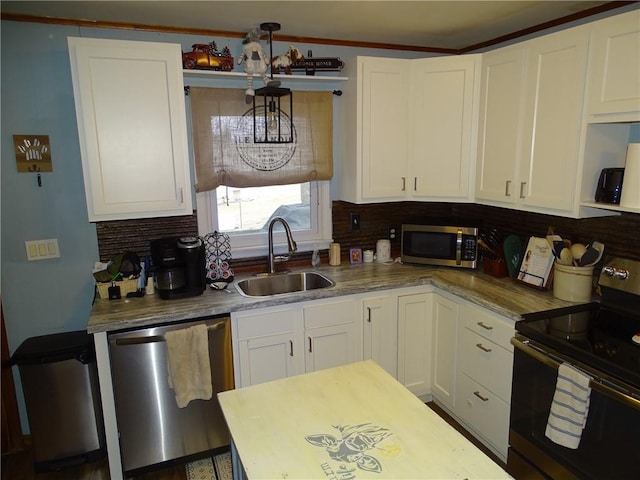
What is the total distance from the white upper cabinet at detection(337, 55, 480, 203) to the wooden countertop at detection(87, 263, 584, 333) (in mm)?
501

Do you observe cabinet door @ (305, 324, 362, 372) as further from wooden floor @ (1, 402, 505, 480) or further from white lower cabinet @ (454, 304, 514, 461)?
wooden floor @ (1, 402, 505, 480)

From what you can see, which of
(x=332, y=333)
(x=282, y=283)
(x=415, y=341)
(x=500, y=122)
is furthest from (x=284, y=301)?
(x=500, y=122)

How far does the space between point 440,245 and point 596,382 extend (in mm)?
1372

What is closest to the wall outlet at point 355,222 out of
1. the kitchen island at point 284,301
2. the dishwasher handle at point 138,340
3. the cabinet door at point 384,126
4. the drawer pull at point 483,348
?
the cabinet door at point 384,126

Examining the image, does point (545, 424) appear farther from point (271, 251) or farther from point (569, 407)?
point (271, 251)

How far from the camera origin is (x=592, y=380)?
172 centimetres

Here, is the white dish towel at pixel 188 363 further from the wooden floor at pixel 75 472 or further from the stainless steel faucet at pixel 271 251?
the stainless steel faucet at pixel 271 251

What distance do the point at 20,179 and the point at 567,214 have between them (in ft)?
9.52

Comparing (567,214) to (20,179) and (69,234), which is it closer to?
(69,234)

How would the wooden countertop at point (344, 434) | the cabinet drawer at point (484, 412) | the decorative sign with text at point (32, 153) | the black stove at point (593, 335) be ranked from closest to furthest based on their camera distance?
the wooden countertop at point (344, 434) < the black stove at point (593, 335) < the cabinet drawer at point (484, 412) < the decorative sign with text at point (32, 153)

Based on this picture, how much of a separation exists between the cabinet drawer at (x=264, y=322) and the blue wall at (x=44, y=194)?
963 millimetres

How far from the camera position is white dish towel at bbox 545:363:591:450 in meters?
1.75

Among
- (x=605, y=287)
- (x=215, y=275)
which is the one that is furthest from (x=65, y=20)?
(x=605, y=287)

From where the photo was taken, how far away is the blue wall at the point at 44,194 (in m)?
2.37
